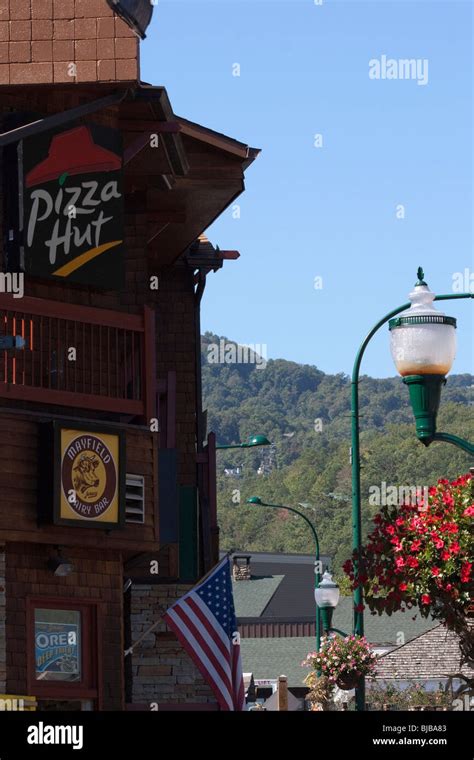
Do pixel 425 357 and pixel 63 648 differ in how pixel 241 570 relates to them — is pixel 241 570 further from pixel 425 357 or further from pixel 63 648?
pixel 425 357

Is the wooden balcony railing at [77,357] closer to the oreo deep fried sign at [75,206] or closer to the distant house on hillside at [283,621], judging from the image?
the oreo deep fried sign at [75,206]

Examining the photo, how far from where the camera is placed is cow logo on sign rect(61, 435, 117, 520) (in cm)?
1942

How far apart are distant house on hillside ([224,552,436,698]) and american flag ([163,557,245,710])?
3178 cm

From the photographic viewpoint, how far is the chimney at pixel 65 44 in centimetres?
2056

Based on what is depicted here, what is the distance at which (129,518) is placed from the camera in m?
20.5

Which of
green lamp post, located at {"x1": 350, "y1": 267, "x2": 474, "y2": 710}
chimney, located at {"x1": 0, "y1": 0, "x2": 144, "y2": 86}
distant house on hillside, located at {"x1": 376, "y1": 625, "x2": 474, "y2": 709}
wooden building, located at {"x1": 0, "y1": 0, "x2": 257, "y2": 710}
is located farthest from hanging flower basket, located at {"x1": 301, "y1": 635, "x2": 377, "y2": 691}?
distant house on hillside, located at {"x1": 376, "y1": 625, "x2": 474, "y2": 709}

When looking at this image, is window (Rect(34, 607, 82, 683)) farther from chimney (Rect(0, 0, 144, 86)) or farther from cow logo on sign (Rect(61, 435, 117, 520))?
chimney (Rect(0, 0, 144, 86))

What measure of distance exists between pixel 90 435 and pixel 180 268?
905 cm

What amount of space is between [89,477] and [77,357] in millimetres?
1709

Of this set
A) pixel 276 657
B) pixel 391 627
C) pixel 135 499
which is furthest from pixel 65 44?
pixel 391 627

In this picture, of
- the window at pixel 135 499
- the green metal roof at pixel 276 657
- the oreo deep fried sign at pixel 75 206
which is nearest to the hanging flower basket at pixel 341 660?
the window at pixel 135 499
